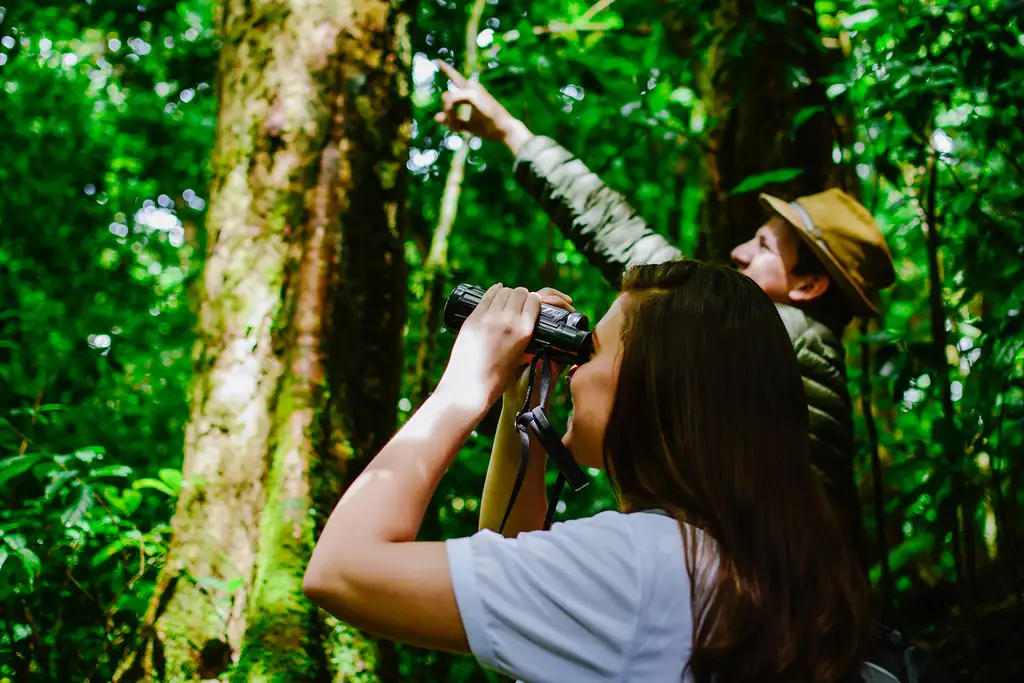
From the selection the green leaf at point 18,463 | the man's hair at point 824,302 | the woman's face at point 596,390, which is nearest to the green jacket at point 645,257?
the man's hair at point 824,302

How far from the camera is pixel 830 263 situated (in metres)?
2.51

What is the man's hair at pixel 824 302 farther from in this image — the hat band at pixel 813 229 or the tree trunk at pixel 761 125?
the tree trunk at pixel 761 125

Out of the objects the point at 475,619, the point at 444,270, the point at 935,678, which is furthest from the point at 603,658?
the point at 444,270

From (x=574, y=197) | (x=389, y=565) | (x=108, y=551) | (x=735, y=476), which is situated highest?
(x=574, y=197)

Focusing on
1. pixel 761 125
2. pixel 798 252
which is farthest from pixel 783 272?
pixel 761 125

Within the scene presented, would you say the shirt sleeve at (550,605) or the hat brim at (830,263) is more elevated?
the hat brim at (830,263)

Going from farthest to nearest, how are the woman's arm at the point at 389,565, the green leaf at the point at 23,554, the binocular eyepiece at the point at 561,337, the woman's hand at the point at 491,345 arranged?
the green leaf at the point at 23,554 < the binocular eyepiece at the point at 561,337 < the woman's hand at the point at 491,345 < the woman's arm at the point at 389,565

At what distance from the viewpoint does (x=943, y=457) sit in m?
2.95

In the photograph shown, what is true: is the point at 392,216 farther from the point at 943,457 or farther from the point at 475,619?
the point at 943,457

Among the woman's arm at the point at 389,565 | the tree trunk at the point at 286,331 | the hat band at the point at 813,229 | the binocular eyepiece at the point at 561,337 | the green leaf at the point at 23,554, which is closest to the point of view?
the woman's arm at the point at 389,565

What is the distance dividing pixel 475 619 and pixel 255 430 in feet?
4.57

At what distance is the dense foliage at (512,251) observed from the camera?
2.35m

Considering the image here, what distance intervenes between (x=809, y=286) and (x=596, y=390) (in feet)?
4.92

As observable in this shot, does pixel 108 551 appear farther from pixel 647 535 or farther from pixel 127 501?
pixel 647 535
